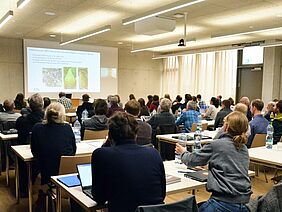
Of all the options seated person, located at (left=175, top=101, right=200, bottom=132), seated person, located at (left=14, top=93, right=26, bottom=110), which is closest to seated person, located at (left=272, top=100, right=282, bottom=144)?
seated person, located at (left=175, top=101, right=200, bottom=132)

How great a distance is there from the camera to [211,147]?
2.16 meters

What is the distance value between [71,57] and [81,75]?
774 mm

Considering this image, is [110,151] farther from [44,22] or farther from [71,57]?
[71,57]

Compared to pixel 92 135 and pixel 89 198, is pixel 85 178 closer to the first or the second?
pixel 89 198

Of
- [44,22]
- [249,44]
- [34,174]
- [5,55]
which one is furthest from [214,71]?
[34,174]

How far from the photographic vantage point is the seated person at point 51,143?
3.03 metres

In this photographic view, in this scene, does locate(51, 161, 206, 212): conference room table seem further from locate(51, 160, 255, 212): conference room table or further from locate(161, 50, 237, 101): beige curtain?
locate(161, 50, 237, 101): beige curtain

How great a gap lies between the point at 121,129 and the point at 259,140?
10.0 ft

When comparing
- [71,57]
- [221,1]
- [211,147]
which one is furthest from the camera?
[71,57]

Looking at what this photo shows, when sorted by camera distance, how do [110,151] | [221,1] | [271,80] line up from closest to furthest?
[110,151], [221,1], [271,80]

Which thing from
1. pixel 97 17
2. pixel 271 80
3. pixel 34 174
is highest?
pixel 97 17

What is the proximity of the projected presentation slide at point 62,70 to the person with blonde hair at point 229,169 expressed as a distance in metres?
9.65

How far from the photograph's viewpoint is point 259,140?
4395 millimetres

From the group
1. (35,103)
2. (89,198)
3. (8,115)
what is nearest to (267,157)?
(89,198)
